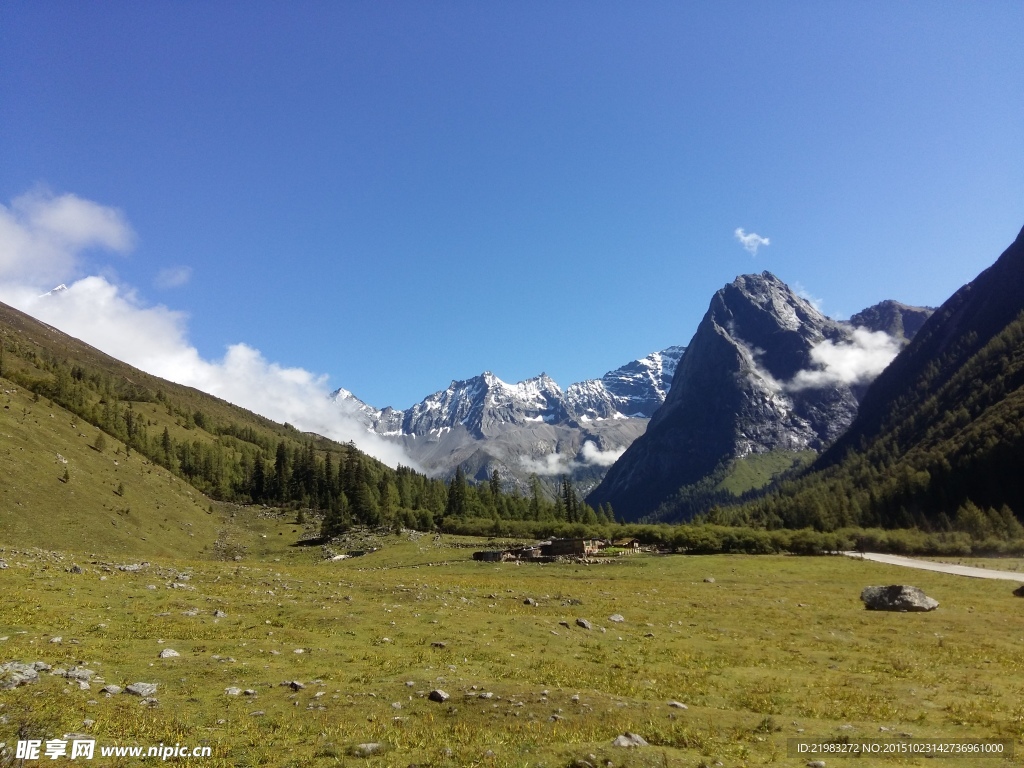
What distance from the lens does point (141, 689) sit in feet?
48.8

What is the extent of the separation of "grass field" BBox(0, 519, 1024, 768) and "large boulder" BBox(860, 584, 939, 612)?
6.04ft

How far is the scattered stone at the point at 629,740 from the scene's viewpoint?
42.8 feet

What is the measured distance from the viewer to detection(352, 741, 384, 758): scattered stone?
12.1 m

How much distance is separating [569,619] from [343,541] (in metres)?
86.8

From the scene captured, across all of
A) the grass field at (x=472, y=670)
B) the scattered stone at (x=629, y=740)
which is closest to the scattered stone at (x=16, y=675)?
the grass field at (x=472, y=670)

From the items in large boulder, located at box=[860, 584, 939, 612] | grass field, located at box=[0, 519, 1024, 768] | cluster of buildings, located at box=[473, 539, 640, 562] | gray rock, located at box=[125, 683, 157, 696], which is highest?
gray rock, located at box=[125, 683, 157, 696]

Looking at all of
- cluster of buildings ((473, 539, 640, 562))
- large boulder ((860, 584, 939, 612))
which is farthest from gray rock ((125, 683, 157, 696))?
cluster of buildings ((473, 539, 640, 562))

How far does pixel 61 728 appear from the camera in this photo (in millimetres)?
11383

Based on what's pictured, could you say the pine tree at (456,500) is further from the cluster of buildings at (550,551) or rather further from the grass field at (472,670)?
the grass field at (472,670)

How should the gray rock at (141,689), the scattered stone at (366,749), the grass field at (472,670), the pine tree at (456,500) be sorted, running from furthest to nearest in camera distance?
1. the pine tree at (456,500)
2. the gray rock at (141,689)
3. the grass field at (472,670)
4. the scattered stone at (366,749)

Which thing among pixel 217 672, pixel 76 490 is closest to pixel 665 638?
pixel 217 672

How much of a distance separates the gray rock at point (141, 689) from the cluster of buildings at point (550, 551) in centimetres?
7007

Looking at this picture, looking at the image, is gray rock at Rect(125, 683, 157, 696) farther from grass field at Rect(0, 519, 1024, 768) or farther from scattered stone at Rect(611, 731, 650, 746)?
scattered stone at Rect(611, 731, 650, 746)


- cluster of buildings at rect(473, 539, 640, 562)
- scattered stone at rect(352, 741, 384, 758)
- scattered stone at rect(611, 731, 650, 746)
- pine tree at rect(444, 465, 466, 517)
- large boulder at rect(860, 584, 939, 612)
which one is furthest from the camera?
pine tree at rect(444, 465, 466, 517)
